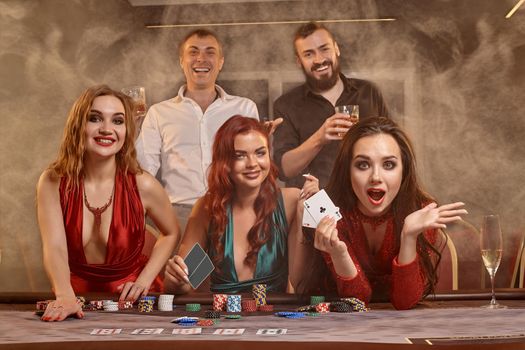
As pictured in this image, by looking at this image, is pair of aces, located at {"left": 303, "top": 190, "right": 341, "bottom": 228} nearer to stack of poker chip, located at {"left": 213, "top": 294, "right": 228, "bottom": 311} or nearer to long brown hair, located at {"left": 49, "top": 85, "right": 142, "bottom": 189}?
stack of poker chip, located at {"left": 213, "top": 294, "right": 228, "bottom": 311}

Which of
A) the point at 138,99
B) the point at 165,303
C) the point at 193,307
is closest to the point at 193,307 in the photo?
the point at 193,307

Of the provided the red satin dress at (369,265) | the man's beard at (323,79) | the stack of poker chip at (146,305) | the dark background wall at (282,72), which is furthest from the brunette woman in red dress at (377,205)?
the stack of poker chip at (146,305)

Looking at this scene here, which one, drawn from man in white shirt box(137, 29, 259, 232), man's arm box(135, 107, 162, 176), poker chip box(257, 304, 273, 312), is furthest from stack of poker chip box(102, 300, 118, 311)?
man's arm box(135, 107, 162, 176)

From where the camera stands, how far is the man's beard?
2906 millimetres

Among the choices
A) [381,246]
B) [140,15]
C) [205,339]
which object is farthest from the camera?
[140,15]

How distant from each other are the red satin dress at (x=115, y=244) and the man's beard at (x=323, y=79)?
831mm

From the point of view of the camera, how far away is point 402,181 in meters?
2.80

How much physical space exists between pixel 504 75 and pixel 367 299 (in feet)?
3.58

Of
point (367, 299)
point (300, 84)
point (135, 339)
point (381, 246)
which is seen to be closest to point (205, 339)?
point (135, 339)

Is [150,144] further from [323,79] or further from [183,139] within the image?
[323,79]

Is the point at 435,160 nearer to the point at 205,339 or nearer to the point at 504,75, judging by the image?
the point at 504,75

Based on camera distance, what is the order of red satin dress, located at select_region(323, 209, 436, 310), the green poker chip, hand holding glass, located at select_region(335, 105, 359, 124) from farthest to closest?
hand holding glass, located at select_region(335, 105, 359, 124), red satin dress, located at select_region(323, 209, 436, 310), the green poker chip

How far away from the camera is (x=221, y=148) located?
2912mm

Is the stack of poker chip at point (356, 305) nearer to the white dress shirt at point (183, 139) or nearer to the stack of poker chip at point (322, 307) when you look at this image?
the stack of poker chip at point (322, 307)
